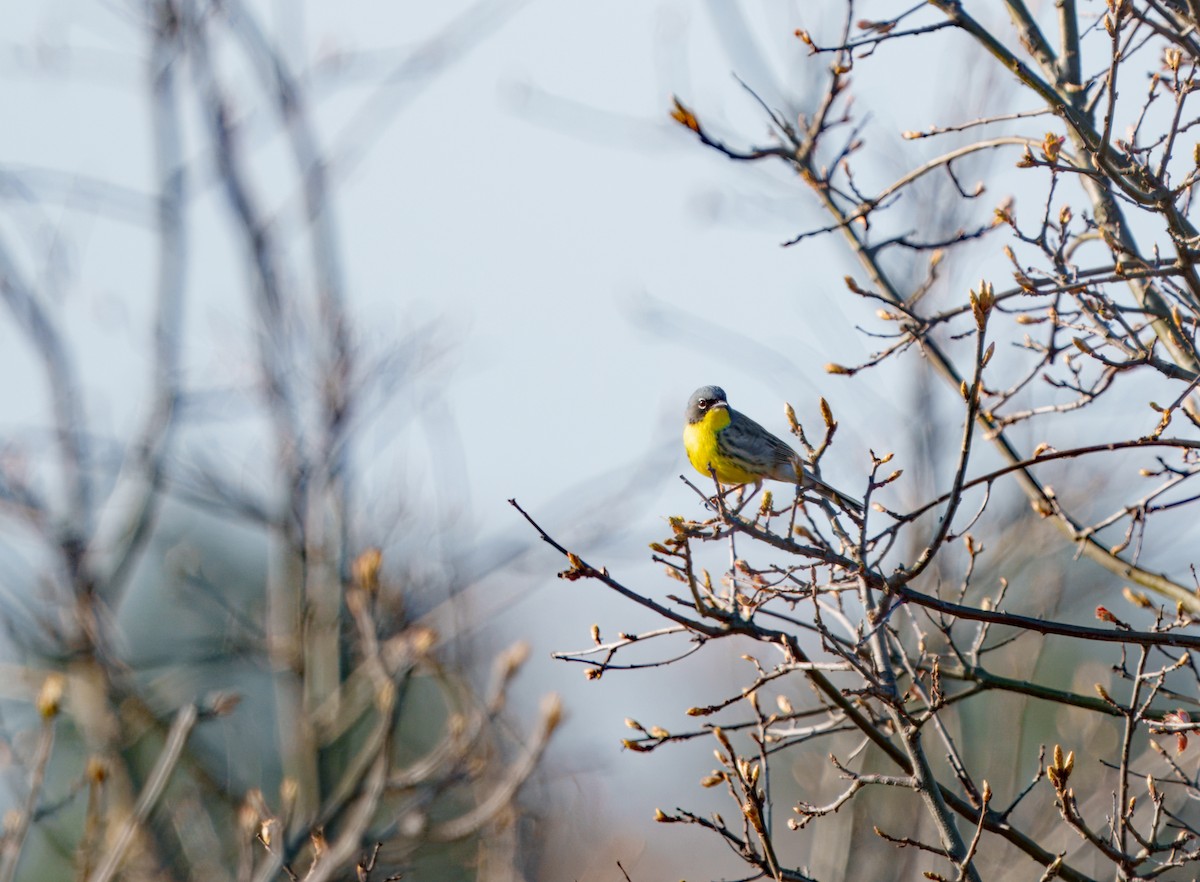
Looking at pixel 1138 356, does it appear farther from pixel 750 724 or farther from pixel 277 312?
pixel 277 312

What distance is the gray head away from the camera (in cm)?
678

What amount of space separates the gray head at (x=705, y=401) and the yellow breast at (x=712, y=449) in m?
0.03

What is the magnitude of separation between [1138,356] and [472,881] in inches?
538

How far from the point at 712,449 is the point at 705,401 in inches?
13.8

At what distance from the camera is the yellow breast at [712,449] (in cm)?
654

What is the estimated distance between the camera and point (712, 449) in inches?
259

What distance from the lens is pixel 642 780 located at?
12273mm

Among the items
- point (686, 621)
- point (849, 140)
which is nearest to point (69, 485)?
point (849, 140)

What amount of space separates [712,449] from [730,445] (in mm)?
100

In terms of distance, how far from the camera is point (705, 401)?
6812 mm

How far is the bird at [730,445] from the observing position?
6.55 meters

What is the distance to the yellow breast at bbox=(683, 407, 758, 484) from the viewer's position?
21.5 feet

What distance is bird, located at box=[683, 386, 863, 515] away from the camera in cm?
655

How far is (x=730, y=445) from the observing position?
659 centimetres
